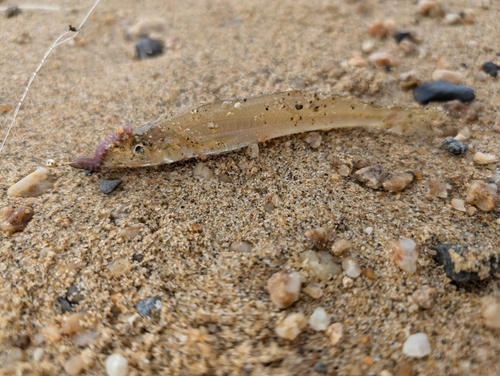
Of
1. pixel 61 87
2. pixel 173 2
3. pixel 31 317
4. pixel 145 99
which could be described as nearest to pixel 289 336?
pixel 31 317

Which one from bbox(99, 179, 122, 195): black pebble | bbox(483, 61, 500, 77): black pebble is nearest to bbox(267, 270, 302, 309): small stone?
bbox(99, 179, 122, 195): black pebble

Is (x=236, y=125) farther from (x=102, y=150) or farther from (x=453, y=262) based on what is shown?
(x=453, y=262)

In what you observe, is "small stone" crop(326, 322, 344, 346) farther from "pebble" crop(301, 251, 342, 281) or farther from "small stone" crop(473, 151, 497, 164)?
"small stone" crop(473, 151, 497, 164)

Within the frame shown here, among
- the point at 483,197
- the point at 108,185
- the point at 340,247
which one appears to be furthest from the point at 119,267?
the point at 483,197

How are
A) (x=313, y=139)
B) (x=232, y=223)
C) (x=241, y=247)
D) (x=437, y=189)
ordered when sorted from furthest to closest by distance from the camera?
(x=313, y=139), (x=437, y=189), (x=232, y=223), (x=241, y=247)

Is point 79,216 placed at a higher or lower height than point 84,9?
lower

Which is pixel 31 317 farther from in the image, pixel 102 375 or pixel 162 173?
Result: pixel 162 173
